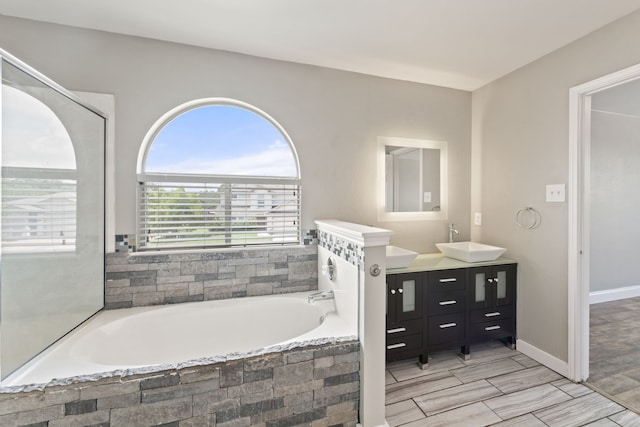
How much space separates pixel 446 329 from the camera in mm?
2480

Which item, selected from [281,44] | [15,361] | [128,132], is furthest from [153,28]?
[15,361]

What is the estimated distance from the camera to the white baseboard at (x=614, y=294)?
→ 3.82 meters

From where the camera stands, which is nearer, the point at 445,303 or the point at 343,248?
the point at 343,248

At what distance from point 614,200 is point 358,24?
4.11 m

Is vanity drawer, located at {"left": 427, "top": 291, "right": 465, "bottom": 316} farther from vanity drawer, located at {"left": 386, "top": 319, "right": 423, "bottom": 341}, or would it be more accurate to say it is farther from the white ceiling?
the white ceiling

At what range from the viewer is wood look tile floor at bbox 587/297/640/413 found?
210 centimetres

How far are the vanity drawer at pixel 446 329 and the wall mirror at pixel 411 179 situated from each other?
98cm

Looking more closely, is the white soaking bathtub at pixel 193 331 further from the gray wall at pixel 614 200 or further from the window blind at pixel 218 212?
the gray wall at pixel 614 200

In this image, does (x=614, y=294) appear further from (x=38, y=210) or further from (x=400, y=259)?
(x=38, y=210)

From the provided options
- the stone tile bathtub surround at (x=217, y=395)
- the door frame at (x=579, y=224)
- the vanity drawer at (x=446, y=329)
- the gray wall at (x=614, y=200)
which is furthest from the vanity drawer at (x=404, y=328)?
the gray wall at (x=614, y=200)

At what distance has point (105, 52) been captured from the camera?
2178 mm

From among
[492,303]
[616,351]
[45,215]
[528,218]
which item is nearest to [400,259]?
[492,303]

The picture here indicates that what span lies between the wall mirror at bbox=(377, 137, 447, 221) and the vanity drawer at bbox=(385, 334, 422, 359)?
108 centimetres

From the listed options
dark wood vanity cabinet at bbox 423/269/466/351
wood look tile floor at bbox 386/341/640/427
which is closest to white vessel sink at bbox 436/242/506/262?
dark wood vanity cabinet at bbox 423/269/466/351
